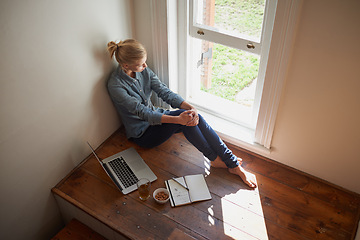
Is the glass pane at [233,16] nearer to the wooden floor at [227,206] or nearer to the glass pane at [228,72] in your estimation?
the glass pane at [228,72]

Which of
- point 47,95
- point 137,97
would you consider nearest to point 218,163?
point 137,97

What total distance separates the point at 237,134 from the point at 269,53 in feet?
2.32

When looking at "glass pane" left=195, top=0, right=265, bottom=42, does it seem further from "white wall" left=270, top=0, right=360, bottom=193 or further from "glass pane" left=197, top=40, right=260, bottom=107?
"white wall" left=270, top=0, right=360, bottom=193

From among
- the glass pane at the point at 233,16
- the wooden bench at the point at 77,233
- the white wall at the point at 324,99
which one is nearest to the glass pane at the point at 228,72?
the glass pane at the point at 233,16

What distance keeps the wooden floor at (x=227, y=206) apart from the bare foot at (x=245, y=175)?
0.12ft

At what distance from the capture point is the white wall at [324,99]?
5.21 feet

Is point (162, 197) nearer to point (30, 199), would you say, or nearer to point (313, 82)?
point (30, 199)

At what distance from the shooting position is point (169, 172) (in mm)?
2154

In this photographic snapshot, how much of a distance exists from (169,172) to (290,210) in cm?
79

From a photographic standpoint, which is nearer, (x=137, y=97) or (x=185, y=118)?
(x=185, y=118)

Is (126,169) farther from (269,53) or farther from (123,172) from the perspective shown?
(269,53)

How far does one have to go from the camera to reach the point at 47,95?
1.75 metres

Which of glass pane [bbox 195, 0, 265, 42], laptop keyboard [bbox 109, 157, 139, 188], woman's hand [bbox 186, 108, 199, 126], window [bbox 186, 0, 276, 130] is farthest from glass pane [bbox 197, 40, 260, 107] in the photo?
→ laptop keyboard [bbox 109, 157, 139, 188]

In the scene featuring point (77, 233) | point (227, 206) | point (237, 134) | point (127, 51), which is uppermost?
point (127, 51)
